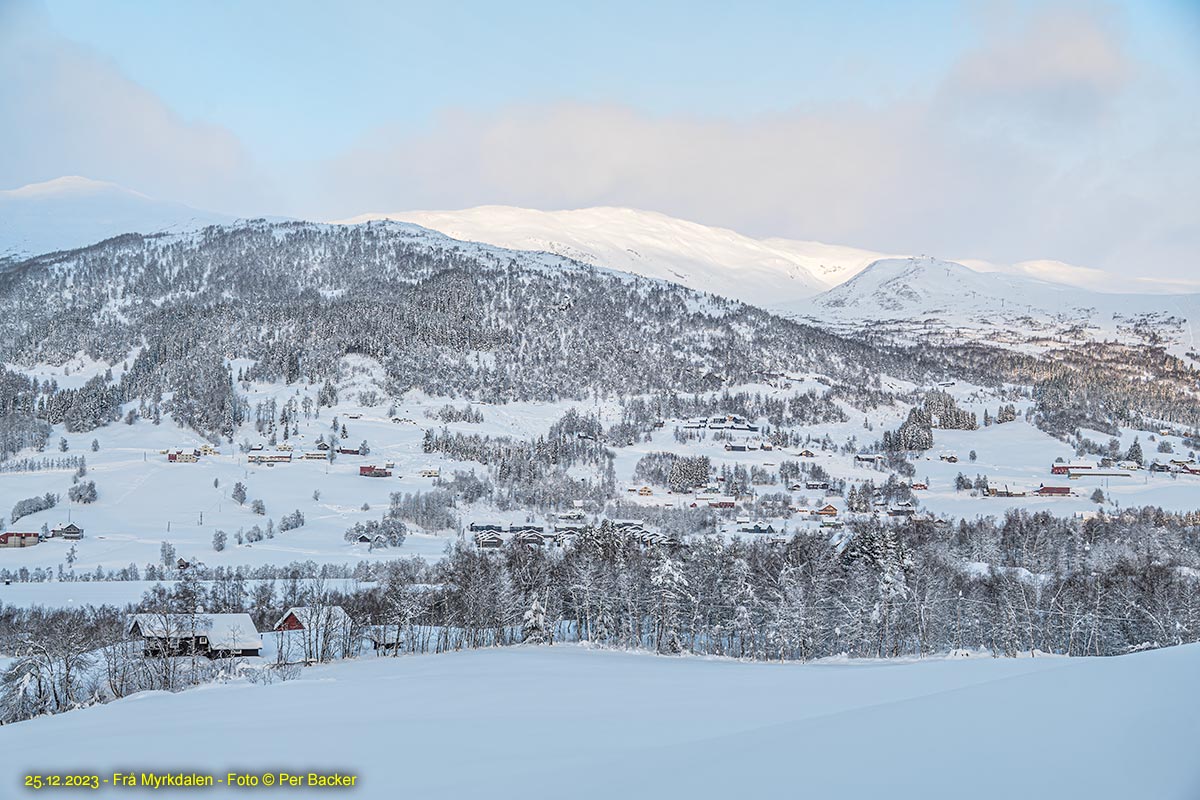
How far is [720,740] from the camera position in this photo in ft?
34.5

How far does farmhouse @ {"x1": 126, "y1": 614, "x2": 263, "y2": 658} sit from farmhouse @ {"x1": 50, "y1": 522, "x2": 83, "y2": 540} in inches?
2092

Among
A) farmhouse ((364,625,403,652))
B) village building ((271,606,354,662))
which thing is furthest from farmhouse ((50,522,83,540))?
farmhouse ((364,625,403,652))

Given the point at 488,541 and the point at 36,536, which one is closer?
the point at 36,536

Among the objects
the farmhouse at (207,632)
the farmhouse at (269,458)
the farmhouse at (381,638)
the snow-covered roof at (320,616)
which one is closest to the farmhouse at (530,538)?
the farmhouse at (381,638)

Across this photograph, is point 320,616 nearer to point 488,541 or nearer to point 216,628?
point 216,628

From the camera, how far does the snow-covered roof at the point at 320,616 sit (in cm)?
4949

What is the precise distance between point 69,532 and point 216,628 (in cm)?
5730

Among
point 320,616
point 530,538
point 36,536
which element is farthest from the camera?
point 530,538

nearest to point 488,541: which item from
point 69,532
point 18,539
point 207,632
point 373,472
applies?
point 373,472

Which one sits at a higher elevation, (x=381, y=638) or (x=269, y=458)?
(x=269, y=458)

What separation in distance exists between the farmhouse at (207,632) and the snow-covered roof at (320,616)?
3.64 m

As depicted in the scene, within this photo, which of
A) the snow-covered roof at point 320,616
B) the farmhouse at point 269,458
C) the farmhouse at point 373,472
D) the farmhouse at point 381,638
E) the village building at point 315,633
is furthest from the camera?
the farmhouse at point 269,458

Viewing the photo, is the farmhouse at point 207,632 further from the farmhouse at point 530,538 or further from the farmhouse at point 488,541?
the farmhouse at point 488,541

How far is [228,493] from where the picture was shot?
114 metres
